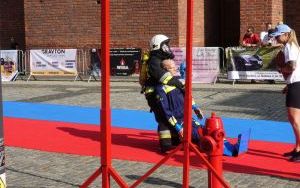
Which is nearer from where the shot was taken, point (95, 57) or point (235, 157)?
point (235, 157)

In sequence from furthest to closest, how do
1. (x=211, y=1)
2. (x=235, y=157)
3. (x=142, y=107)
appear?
(x=211, y=1) → (x=142, y=107) → (x=235, y=157)

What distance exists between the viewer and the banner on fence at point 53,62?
827 inches

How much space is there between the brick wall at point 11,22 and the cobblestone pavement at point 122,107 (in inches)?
257

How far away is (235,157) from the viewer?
8.22 meters

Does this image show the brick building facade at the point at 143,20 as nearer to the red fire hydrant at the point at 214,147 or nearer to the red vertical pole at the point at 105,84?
the red fire hydrant at the point at 214,147

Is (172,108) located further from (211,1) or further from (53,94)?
(211,1)

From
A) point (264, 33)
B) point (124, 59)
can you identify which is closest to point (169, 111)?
point (124, 59)

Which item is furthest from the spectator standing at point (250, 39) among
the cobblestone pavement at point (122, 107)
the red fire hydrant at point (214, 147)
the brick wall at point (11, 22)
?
the red fire hydrant at point (214, 147)

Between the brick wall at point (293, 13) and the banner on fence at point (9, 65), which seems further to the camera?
the brick wall at point (293, 13)

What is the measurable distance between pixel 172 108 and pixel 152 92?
39 cm

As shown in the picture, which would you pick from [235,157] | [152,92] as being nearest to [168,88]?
[152,92]

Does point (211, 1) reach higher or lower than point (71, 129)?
higher

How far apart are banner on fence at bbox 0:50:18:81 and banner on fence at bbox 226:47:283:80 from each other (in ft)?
26.8

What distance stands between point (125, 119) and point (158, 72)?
139 inches
